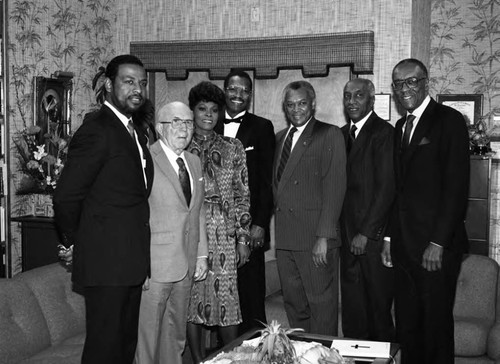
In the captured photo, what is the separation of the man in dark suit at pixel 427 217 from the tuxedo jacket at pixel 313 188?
0.34 meters

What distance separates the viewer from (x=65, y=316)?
125 inches

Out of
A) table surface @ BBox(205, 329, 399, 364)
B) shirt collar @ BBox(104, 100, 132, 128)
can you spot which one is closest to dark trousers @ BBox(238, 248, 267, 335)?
table surface @ BBox(205, 329, 399, 364)

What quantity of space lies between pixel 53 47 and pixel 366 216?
2.59 meters

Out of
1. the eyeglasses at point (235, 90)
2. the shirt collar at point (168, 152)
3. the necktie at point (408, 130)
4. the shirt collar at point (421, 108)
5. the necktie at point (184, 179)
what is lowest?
the necktie at point (184, 179)

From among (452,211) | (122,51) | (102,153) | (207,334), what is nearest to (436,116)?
(452,211)

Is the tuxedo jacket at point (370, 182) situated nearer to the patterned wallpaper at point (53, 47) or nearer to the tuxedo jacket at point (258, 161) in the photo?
the tuxedo jacket at point (258, 161)

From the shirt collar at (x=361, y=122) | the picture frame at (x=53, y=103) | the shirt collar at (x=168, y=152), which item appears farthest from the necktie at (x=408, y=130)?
the picture frame at (x=53, y=103)

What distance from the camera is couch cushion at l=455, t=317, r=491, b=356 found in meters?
3.37

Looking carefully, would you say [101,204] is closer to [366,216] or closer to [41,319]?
[41,319]

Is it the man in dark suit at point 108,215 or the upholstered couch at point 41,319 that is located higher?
the man in dark suit at point 108,215

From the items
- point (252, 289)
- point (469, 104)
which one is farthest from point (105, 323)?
point (469, 104)

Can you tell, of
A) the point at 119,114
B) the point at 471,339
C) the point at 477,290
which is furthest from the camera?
the point at 477,290

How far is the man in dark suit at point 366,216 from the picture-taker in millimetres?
3311

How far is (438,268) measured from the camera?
302 centimetres
